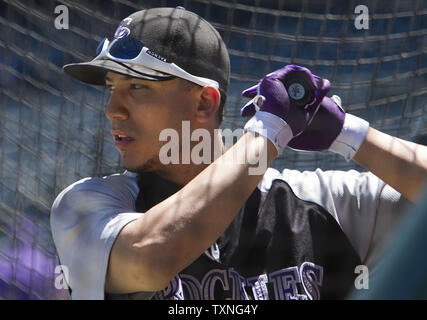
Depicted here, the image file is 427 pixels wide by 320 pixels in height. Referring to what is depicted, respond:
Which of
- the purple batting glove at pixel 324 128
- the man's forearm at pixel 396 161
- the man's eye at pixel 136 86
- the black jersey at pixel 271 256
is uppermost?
the man's eye at pixel 136 86

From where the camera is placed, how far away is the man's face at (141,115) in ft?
3.89

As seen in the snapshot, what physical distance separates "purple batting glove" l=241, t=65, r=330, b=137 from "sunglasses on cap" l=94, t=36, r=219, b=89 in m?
0.15

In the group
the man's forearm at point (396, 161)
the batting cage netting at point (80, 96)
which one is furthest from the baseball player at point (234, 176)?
the batting cage netting at point (80, 96)

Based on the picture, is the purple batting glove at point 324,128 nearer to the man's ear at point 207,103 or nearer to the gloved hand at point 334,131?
the gloved hand at point 334,131

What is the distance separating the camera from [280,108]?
3.64ft

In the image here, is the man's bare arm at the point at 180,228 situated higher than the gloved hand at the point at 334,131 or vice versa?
the gloved hand at the point at 334,131

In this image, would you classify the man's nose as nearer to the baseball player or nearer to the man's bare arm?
the baseball player

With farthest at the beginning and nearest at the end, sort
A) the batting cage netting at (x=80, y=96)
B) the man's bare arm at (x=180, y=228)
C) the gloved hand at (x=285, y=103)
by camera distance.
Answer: the batting cage netting at (x=80, y=96)
the gloved hand at (x=285, y=103)
the man's bare arm at (x=180, y=228)

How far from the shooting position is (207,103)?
127cm

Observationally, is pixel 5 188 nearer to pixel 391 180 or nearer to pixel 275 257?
pixel 275 257

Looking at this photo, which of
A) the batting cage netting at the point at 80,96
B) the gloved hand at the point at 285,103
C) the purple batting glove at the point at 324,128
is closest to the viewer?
the gloved hand at the point at 285,103

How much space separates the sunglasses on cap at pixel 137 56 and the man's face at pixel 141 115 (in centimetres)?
2

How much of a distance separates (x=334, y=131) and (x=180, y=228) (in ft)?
1.17

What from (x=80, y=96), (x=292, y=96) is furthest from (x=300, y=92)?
(x=80, y=96)
